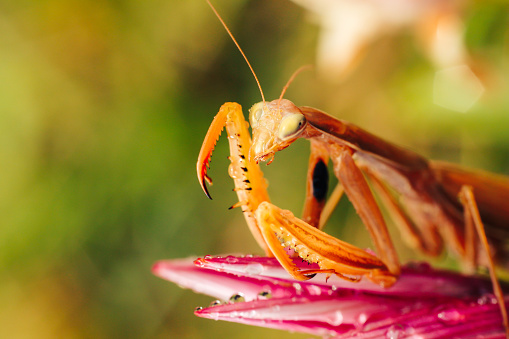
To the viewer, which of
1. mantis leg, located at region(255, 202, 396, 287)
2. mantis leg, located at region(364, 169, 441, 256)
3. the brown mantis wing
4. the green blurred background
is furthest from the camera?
the green blurred background

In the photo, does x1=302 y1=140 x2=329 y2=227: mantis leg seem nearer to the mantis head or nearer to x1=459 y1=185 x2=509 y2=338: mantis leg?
the mantis head

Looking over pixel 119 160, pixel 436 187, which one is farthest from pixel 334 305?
pixel 119 160

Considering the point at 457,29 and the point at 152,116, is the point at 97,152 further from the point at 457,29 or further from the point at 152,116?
the point at 457,29

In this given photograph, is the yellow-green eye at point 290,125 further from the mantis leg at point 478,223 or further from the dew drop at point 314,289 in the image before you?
the mantis leg at point 478,223

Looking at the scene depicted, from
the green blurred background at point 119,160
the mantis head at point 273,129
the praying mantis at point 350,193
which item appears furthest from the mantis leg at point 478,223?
the green blurred background at point 119,160

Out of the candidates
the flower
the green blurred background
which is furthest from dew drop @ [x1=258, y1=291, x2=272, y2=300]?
the green blurred background

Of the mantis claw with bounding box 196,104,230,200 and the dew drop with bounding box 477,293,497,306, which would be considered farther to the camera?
the dew drop with bounding box 477,293,497,306

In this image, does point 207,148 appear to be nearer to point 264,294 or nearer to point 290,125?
point 290,125
